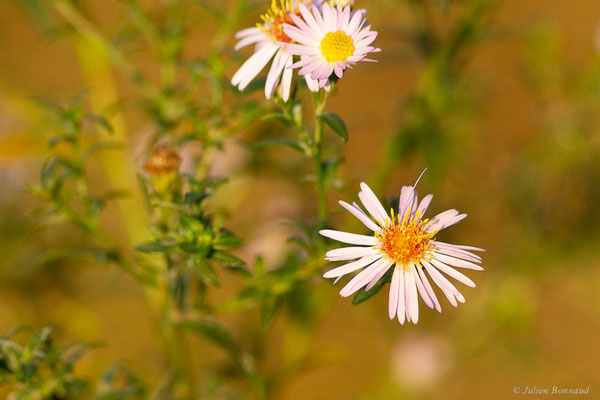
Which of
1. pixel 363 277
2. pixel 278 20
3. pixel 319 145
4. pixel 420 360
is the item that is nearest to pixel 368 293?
pixel 363 277

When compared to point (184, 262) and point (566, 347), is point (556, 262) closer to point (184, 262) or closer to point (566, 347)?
point (566, 347)

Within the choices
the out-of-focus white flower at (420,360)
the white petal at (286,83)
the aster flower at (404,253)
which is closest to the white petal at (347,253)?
the aster flower at (404,253)

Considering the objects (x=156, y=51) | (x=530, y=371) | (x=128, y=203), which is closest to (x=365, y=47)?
(x=156, y=51)

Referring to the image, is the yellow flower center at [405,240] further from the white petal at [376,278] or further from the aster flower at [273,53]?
the aster flower at [273,53]

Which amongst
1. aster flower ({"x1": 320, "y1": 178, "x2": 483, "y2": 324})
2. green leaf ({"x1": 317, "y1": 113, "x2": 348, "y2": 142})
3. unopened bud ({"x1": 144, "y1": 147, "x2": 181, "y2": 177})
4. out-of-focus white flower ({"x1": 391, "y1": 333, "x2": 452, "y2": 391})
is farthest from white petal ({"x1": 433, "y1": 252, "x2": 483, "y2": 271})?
out-of-focus white flower ({"x1": 391, "y1": 333, "x2": 452, "y2": 391})

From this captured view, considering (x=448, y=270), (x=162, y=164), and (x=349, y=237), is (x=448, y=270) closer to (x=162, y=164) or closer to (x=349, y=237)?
(x=349, y=237)

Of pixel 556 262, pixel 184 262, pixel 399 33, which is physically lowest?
pixel 184 262

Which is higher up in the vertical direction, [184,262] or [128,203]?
[128,203]

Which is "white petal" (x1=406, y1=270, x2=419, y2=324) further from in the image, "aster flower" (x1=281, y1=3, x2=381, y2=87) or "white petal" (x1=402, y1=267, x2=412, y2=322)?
"aster flower" (x1=281, y1=3, x2=381, y2=87)
